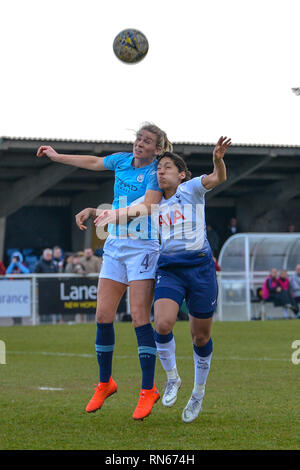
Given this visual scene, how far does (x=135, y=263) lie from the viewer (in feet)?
22.7

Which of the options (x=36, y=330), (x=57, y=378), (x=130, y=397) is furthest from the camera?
(x=36, y=330)

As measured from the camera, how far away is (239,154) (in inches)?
1227

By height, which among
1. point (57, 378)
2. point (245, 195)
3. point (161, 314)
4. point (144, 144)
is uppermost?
point (245, 195)

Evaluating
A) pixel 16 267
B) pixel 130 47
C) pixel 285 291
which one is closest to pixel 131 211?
pixel 130 47

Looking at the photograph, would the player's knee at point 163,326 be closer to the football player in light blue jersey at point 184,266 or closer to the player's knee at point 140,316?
the football player in light blue jersey at point 184,266

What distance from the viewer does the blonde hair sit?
278 inches

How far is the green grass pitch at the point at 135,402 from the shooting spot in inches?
231

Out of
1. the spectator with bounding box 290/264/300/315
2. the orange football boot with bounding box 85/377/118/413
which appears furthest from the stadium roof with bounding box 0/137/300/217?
the orange football boot with bounding box 85/377/118/413

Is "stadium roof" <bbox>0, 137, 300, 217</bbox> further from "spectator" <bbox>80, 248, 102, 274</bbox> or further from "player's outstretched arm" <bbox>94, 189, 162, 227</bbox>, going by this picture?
"player's outstretched arm" <bbox>94, 189, 162, 227</bbox>

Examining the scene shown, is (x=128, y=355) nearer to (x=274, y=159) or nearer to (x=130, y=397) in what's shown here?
(x=130, y=397)

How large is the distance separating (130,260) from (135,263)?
5 centimetres

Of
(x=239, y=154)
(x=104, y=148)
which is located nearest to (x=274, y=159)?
(x=239, y=154)

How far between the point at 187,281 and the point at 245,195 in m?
30.9

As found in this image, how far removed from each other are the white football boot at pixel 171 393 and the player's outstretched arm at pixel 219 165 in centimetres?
160
